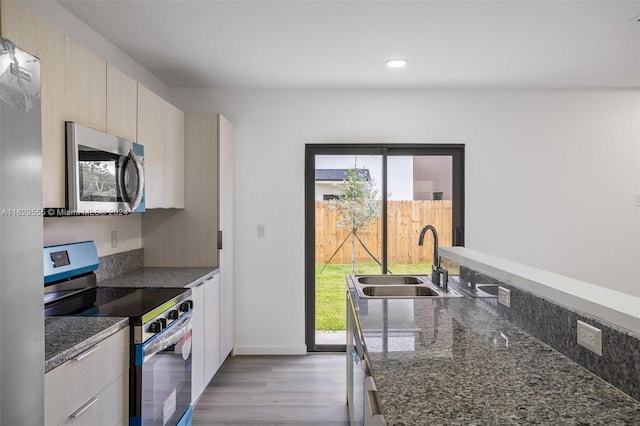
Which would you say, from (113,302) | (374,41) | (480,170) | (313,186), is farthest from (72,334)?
(480,170)

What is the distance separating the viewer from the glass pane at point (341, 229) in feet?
12.9

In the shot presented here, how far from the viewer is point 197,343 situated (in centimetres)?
271

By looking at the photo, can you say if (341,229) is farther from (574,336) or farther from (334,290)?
(574,336)

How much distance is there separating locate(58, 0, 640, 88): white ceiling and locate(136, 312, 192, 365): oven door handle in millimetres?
1810

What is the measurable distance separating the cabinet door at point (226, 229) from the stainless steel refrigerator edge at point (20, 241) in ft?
7.41

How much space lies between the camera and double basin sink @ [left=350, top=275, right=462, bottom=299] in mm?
2410

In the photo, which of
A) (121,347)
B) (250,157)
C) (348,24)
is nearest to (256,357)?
(250,157)

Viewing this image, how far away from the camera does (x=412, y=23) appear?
8.18 feet

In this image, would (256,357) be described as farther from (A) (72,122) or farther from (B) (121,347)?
(A) (72,122)

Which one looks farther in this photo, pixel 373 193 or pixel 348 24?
pixel 373 193

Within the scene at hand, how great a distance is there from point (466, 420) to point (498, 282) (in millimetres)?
1068

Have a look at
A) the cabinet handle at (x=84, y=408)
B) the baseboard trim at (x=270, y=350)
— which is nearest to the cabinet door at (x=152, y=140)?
the cabinet handle at (x=84, y=408)

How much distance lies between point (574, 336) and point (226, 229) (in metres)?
2.80

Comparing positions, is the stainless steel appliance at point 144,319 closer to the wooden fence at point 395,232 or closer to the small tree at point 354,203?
the wooden fence at point 395,232
